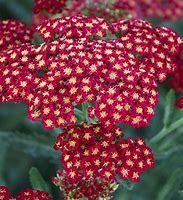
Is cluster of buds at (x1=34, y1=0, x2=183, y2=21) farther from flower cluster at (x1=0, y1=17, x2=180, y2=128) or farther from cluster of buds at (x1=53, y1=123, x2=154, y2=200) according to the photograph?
cluster of buds at (x1=53, y1=123, x2=154, y2=200)

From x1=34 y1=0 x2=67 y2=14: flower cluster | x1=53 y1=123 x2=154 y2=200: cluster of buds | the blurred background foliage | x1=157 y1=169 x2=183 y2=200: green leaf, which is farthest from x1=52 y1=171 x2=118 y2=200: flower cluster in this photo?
x1=34 y1=0 x2=67 y2=14: flower cluster

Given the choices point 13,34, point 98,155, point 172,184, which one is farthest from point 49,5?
point 172,184

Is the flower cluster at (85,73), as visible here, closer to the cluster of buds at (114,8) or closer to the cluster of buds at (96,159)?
the cluster of buds at (96,159)

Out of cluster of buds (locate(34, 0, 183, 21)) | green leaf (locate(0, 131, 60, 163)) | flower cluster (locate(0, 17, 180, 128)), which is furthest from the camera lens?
green leaf (locate(0, 131, 60, 163))

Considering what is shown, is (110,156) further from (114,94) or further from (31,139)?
(31,139)

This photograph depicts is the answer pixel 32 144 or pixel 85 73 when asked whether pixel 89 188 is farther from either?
pixel 32 144

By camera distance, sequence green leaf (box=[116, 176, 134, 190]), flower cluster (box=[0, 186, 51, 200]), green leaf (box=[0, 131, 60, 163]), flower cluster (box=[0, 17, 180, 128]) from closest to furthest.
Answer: flower cluster (box=[0, 17, 180, 128]) < flower cluster (box=[0, 186, 51, 200]) < green leaf (box=[116, 176, 134, 190]) < green leaf (box=[0, 131, 60, 163])

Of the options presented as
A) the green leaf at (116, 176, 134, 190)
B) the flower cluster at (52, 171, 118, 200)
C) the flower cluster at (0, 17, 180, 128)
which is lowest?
the green leaf at (116, 176, 134, 190)
